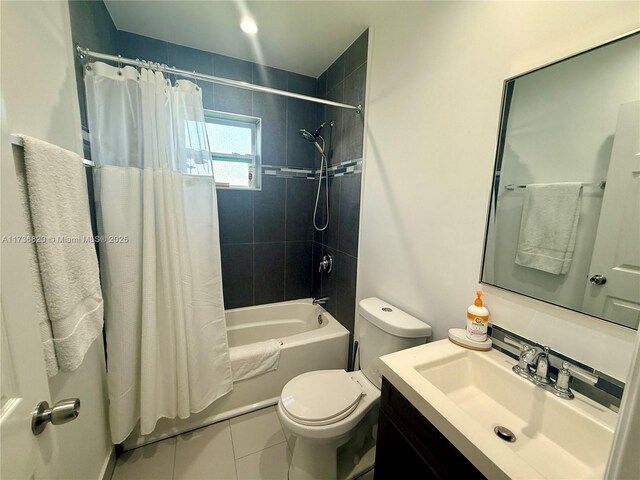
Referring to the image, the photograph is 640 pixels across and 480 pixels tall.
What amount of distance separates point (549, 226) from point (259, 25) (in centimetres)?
196

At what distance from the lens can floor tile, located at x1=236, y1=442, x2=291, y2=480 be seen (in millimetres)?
1368

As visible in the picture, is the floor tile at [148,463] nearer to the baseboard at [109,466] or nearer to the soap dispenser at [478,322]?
the baseboard at [109,466]

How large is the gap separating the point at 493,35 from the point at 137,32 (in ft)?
→ 7.33

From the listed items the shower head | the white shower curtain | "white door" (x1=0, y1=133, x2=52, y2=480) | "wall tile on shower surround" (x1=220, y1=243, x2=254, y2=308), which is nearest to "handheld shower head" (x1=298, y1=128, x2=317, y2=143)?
the shower head

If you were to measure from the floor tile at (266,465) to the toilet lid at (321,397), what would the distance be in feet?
1.61

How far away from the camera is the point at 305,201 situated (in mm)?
2451

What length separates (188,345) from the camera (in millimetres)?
1447

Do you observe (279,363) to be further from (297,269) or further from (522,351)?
(522,351)

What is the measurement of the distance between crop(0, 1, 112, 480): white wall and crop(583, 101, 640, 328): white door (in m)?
1.42

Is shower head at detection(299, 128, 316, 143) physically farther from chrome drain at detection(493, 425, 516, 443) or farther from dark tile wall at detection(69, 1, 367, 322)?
chrome drain at detection(493, 425, 516, 443)

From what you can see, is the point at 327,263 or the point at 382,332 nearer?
the point at 382,332

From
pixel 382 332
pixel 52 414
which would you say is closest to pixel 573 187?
pixel 382 332

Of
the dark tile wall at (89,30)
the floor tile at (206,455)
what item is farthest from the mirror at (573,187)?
the dark tile wall at (89,30)

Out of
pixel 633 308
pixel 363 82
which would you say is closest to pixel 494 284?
pixel 633 308
